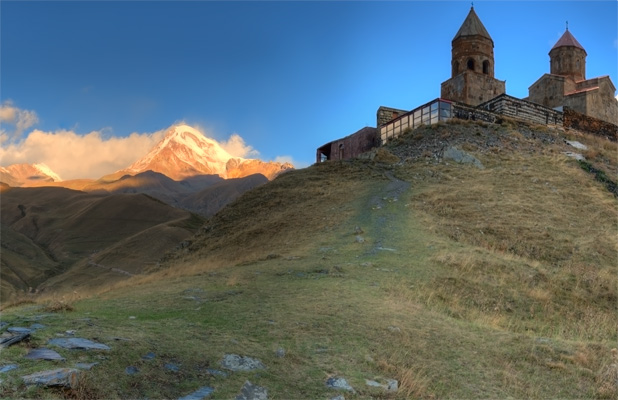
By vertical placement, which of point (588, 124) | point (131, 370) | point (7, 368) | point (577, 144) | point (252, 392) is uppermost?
point (588, 124)

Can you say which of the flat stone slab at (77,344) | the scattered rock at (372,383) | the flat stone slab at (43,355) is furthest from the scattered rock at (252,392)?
the flat stone slab at (43,355)

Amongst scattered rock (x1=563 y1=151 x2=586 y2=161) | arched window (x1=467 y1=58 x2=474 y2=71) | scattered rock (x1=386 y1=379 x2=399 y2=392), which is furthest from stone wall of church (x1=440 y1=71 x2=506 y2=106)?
scattered rock (x1=386 y1=379 x2=399 y2=392)

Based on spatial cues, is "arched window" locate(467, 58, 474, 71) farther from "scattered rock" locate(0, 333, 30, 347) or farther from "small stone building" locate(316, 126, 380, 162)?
"scattered rock" locate(0, 333, 30, 347)

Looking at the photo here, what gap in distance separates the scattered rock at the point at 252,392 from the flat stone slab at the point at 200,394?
0.34 metres

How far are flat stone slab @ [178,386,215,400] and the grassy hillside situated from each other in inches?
3.7

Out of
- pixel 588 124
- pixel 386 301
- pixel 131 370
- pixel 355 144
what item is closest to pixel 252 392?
pixel 131 370

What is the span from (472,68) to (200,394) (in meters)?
44.0

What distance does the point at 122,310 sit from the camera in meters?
9.16

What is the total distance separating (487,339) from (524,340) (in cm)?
68

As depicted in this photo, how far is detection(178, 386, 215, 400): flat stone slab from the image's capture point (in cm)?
537

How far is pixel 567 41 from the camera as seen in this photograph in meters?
47.6

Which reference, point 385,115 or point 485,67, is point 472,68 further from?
point 385,115

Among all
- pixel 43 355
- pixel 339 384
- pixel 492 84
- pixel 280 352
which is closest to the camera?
pixel 43 355

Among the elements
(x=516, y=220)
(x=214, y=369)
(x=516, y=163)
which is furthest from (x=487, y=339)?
(x=516, y=163)
